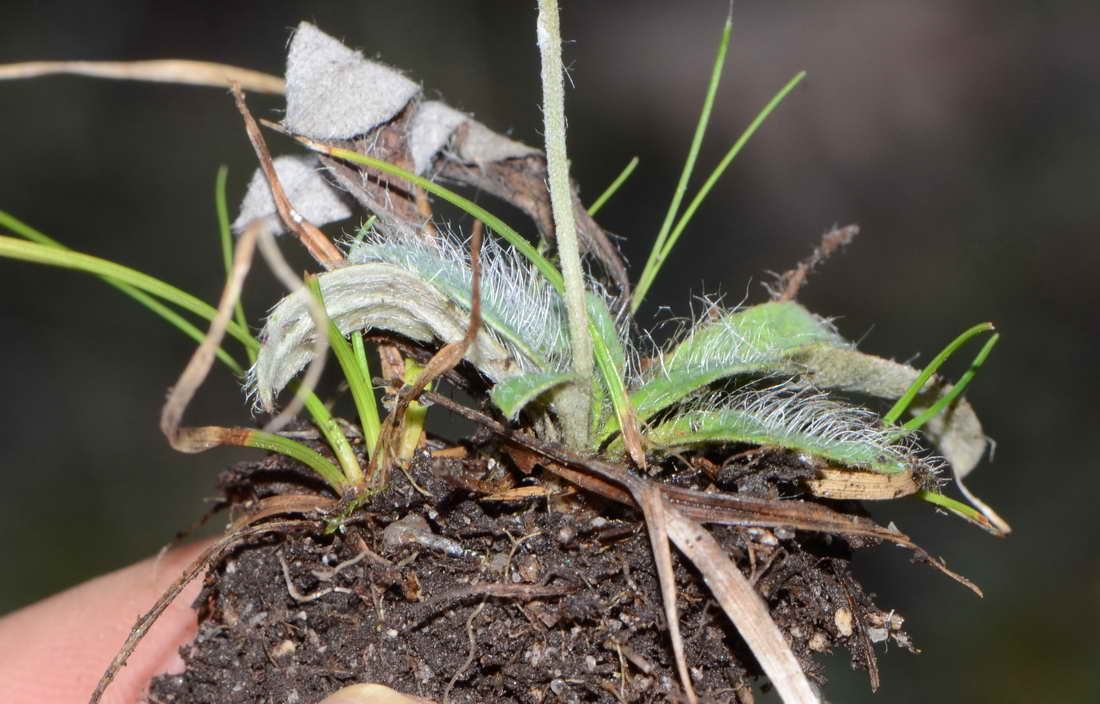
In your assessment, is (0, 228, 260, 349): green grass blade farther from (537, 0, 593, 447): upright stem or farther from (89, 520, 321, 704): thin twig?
(537, 0, 593, 447): upright stem

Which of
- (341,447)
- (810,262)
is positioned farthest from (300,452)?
(810,262)

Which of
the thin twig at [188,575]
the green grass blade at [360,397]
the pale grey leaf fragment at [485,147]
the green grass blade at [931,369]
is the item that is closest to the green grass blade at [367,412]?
the green grass blade at [360,397]

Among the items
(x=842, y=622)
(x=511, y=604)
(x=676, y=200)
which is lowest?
(x=842, y=622)

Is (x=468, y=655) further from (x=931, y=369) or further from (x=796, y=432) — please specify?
(x=931, y=369)

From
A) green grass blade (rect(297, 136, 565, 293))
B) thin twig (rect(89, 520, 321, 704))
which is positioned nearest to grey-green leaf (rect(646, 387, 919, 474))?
green grass blade (rect(297, 136, 565, 293))

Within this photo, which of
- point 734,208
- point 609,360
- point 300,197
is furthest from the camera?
point 734,208

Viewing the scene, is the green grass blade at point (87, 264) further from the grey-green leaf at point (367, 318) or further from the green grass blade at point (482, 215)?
the green grass blade at point (482, 215)
